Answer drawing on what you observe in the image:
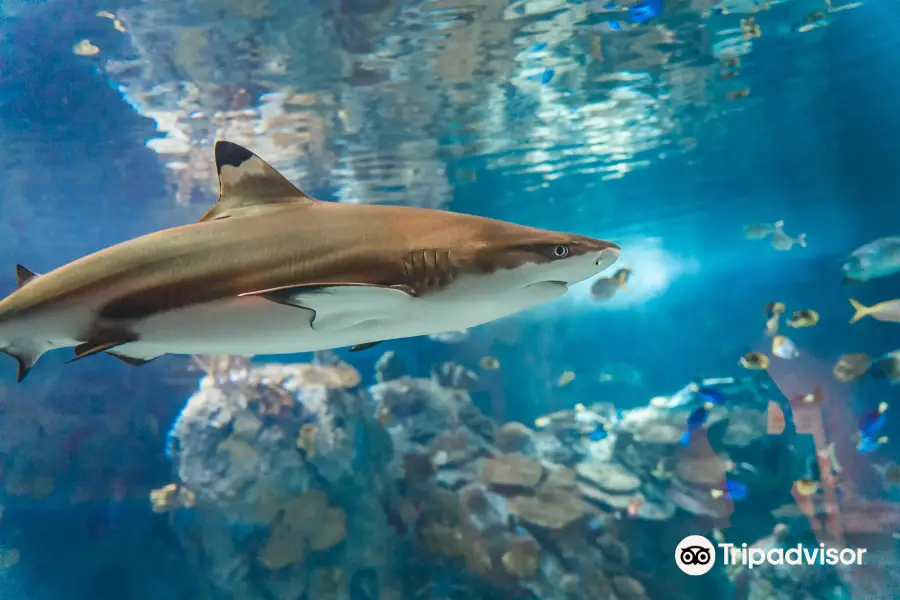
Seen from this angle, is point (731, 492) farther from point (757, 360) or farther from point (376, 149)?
point (376, 149)

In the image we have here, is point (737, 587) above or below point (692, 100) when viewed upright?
below

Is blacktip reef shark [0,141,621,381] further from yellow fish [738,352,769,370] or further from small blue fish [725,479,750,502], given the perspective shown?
small blue fish [725,479,750,502]

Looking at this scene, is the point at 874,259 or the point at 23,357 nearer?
the point at 23,357

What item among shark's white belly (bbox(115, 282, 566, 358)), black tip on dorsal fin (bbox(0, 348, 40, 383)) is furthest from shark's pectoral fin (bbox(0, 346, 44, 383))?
shark's white belly (bbox(115, 282, 566, 358))

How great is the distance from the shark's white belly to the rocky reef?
710 centimetres

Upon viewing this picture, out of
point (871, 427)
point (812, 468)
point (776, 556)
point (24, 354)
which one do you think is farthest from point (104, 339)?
point (812, 468)

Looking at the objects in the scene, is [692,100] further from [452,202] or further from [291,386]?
[291,386]

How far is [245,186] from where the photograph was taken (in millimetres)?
2412

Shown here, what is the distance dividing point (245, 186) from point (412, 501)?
7.70 meters

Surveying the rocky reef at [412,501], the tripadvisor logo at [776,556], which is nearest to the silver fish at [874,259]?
the rocky reef at [412,501]

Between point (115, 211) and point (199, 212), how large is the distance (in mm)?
3129

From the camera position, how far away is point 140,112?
1206 centimetres

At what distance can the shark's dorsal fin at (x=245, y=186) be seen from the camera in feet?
7.75

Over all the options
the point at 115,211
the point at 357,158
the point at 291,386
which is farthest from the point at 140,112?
the point at 115,211
